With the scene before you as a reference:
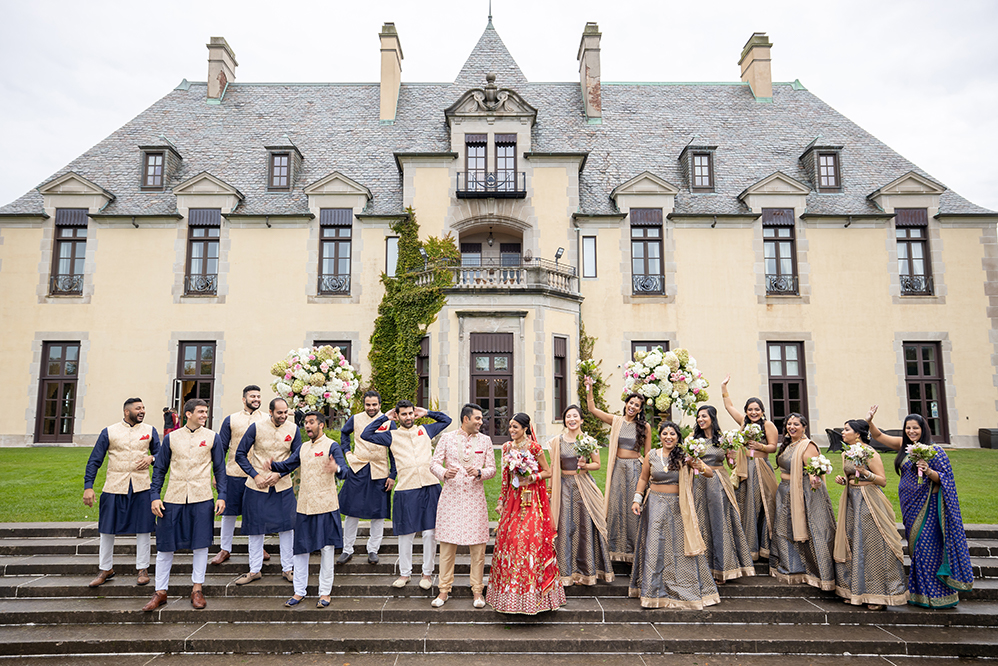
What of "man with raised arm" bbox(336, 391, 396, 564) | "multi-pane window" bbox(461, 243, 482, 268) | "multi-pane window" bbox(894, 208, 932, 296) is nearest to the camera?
"man with raised arm" bbox(336, 391, 396, 564)

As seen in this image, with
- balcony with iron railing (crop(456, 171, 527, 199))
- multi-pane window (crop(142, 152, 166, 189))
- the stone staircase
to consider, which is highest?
multi-pane window (crop(142, 152, 166, 189))

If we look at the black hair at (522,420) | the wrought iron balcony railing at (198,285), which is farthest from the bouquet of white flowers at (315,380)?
the wrought iron balcony railing at (198,285)

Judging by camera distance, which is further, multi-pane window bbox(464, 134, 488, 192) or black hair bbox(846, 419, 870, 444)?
multi-pane window bbox(464, 134, 488, 192)

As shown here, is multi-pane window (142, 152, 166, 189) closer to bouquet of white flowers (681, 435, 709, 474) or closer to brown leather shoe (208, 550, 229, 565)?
brown leather shoe (208, 550, 229, 565)

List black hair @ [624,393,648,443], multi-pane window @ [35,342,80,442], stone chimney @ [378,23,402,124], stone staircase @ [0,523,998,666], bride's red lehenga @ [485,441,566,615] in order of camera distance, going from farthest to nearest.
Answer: stone chimney @ [378,23,402,124] < multi-pane window @ [35,342,80,442] < black hair @ [624,393,648,443] < bride's red lehenga @ [485,441,566,615] < stone staircase @ [0,523,998,666]

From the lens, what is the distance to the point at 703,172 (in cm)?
1988

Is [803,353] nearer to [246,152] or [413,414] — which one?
[413,414]

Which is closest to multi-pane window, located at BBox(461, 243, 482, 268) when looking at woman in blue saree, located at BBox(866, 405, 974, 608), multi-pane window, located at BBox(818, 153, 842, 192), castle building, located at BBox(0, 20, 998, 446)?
castle building, located at BBox(0, 20, 998, 446)

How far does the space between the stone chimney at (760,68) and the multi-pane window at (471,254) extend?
1327cm

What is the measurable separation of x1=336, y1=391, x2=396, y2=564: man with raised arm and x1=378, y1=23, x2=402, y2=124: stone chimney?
17.4 meters

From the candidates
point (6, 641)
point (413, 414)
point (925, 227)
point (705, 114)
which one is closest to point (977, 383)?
point (925, 227)

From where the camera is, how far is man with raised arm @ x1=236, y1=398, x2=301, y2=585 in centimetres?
634

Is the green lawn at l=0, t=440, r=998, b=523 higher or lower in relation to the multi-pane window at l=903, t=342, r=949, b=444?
lower

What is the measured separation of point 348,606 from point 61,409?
1707 centimetres
